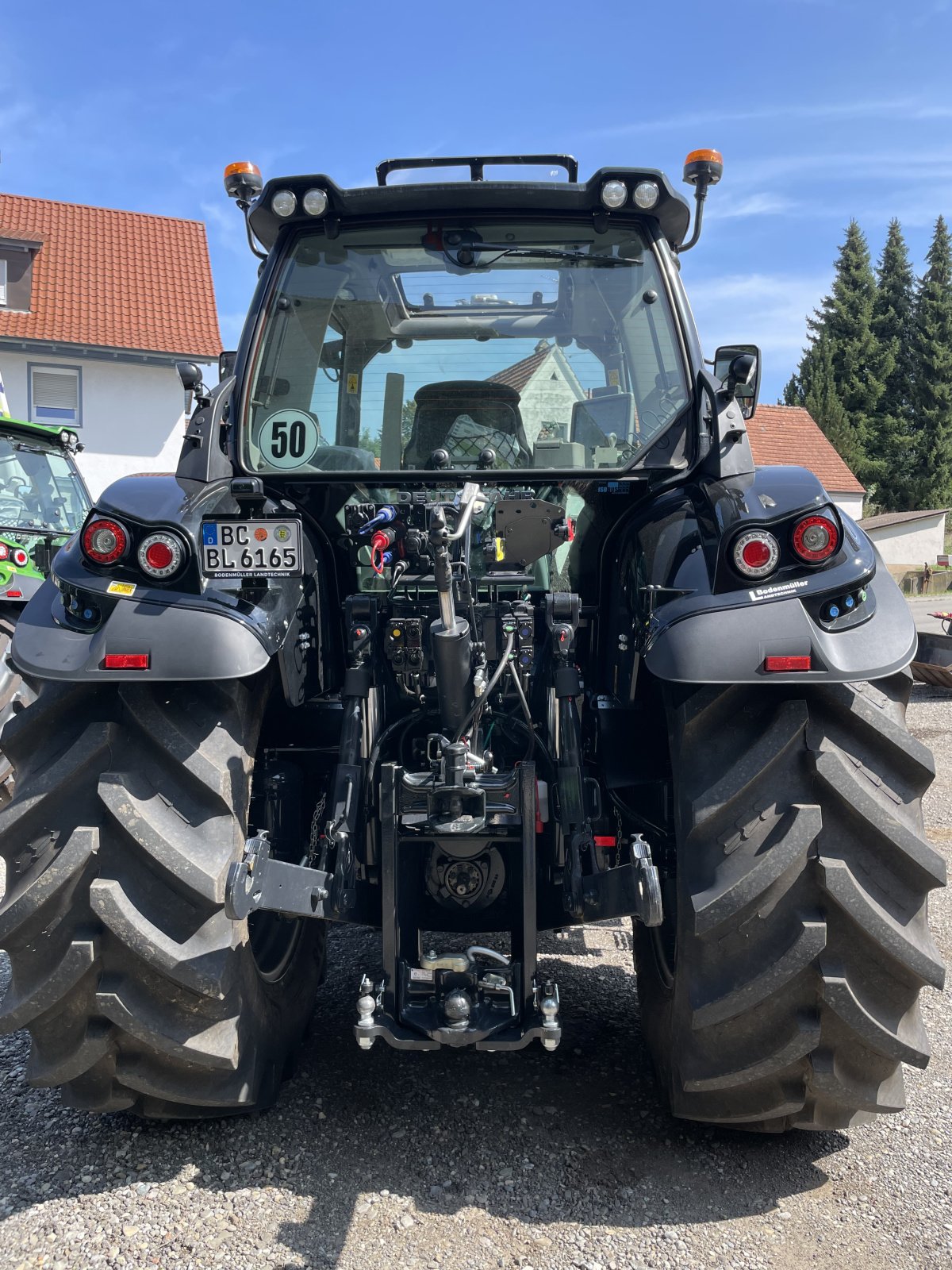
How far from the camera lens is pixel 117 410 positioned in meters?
24.7

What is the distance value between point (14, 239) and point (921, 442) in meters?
47.9

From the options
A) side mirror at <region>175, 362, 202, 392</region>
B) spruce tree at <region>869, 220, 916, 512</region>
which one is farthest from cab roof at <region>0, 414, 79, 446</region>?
spruce tree at <region>869, 220, 916, 512</region>

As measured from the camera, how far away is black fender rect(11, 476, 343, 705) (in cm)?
261

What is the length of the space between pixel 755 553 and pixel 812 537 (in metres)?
0.15

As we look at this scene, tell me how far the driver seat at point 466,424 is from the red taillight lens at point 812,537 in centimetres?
102

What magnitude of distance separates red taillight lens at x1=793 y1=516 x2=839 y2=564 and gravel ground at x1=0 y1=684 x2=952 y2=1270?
1.64m

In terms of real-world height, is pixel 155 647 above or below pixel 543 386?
below

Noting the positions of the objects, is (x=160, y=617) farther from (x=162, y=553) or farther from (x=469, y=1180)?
(x=469, y=1180)

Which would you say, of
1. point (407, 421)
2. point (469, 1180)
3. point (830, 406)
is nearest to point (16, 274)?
point (407, 421)

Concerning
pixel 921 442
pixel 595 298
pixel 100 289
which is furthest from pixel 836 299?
pixel 595 298

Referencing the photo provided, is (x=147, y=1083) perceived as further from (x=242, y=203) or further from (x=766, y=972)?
(x=242, y=203)

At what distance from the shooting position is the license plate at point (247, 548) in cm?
272

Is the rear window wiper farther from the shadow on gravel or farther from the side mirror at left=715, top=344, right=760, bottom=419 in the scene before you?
the shadow on gravel

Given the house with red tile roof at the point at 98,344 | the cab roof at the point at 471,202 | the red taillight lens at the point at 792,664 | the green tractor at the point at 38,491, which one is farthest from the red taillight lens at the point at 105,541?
the house with red tile roof at the point at 98,344
